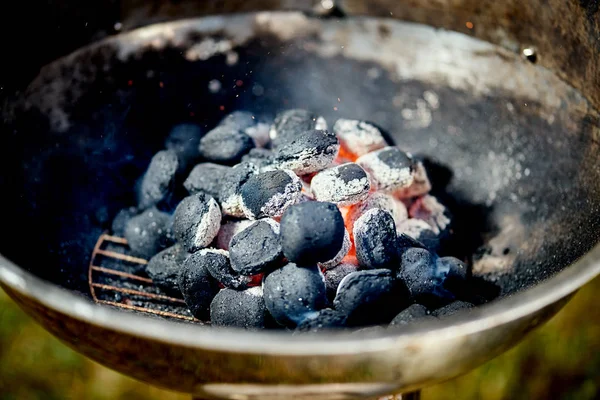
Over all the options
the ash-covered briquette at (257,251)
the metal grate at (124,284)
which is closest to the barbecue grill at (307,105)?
the metal grate at (124,284)

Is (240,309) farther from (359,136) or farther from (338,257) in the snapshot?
(359,136)

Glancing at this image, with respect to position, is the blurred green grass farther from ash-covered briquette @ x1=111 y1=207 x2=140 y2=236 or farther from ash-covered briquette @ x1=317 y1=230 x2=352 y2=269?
ash-covered briquette @ x1=317 y1=230 x2=352 y2=269

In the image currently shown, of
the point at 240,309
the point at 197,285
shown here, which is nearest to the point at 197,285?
the point at 197,285

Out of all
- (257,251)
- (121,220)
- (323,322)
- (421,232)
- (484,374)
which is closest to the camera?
(323,322)

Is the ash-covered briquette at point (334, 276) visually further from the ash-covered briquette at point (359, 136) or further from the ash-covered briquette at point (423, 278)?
the ash-covered briquette at point (359, 136)

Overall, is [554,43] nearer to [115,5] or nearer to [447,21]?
[447,21]

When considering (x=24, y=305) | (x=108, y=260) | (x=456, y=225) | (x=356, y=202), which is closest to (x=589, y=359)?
(x=456, y=225)
